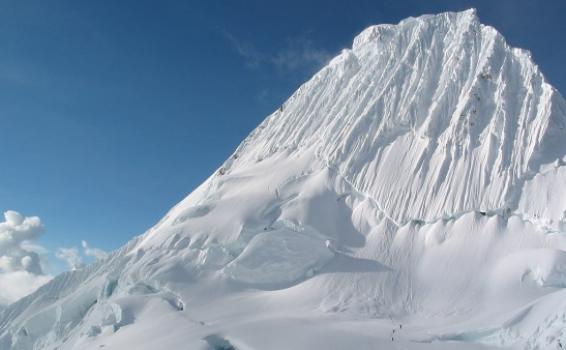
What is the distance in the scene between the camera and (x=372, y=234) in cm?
3531

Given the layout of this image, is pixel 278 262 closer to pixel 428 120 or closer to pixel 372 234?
pixel 372 234

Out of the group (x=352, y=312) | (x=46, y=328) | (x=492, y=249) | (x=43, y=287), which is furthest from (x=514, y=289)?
(x=43, y=287)

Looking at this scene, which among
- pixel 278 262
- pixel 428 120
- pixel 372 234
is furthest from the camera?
pixel 428 120

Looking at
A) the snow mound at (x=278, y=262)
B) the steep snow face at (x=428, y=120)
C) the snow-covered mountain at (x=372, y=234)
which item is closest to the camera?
the snow-covered mountain at (x=372, y=234)

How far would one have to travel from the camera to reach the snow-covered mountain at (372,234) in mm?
28109

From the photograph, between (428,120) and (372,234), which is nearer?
(372,234)

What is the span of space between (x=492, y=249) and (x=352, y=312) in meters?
9.14

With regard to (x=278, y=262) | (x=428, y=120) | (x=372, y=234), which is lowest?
(x=278, y=262)

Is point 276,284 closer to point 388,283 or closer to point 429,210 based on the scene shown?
point 388,283

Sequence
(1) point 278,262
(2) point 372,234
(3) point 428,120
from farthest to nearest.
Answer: (3) point 428,120
(2) point 372,234
(1) point 278,262

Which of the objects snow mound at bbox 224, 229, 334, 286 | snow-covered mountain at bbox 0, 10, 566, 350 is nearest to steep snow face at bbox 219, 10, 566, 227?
snow-covered mountain at bbox 0, 10, 566, 350

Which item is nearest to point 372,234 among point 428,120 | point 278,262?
point 278,262

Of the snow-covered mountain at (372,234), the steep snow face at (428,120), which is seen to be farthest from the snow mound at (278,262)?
the steep snow face at (428,120)

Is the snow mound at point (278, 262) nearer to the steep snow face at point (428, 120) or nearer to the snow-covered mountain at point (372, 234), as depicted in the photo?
the snow-covered mountain at point (372, 234)
